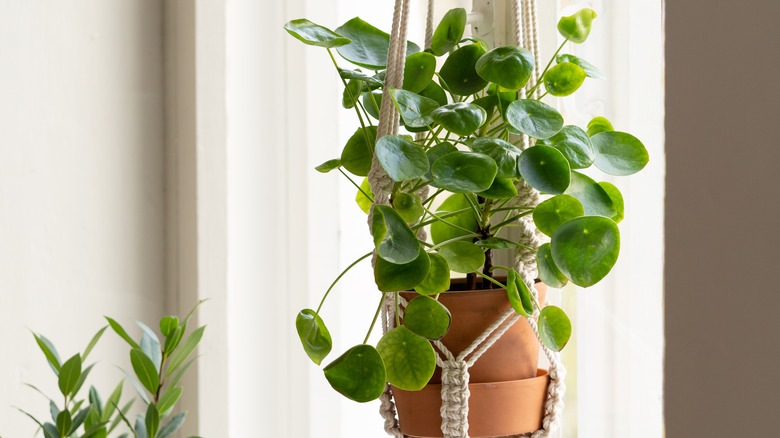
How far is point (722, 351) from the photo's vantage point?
0.37 meters

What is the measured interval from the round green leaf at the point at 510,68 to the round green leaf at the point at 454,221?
6.6 inches

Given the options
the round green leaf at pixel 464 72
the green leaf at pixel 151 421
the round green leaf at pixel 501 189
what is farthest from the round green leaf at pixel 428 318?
the green leaf at pixel 151 421

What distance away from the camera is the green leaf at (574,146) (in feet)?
1.79

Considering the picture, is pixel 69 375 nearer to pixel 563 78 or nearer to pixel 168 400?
pixel 168 400

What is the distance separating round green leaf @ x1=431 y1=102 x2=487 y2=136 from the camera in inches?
20.8

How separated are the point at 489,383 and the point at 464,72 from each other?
289mm

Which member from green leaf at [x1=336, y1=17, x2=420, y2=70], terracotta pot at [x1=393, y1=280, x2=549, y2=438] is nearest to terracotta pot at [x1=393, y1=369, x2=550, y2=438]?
terracotta pot at [x1=393, y1=280, x2=549, y2=438]

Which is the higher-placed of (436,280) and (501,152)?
(501,152)

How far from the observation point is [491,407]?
0.59 metres

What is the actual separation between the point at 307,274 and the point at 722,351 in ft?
3.02

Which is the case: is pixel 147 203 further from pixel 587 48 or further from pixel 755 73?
pixel 755 73

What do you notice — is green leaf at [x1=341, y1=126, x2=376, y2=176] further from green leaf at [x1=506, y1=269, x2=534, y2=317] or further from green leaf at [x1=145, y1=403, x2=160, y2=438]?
green leaf at [x1=145, y1=403, x2=160, y2=438]

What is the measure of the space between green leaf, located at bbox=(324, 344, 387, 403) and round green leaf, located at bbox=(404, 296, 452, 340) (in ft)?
0.14

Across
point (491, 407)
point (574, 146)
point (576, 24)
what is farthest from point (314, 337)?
point (576, 24)
